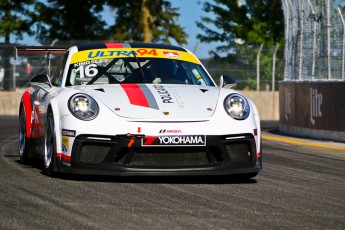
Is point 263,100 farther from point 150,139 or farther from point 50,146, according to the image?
point 150,139

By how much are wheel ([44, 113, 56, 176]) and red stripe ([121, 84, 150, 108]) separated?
70 centimetres

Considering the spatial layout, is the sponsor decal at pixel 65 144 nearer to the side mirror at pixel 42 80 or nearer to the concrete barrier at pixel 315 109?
the side mirror at pixel 42 80

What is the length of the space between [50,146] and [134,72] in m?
1.17

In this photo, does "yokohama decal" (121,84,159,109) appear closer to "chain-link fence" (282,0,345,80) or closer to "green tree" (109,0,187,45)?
"chain-link fence" (282,0,345,80)

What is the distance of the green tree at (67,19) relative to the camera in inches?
1710

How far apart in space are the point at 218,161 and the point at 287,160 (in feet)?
11.1

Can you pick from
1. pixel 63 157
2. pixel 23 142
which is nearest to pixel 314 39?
pixel 23 142

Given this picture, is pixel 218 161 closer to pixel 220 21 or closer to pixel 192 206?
pixel 192 206

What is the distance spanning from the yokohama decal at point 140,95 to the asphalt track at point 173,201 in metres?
0.65

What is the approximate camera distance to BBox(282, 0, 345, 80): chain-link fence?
1676cm

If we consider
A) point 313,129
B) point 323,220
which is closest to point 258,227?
point 323,220

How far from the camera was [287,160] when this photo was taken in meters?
12.1

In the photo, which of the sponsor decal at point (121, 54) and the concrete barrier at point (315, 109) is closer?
the sponsor decal at point (121, 54)

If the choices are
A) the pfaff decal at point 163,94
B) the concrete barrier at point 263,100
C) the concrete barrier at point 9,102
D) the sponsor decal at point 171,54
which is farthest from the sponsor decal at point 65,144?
the concrete barrier at point 9,102
